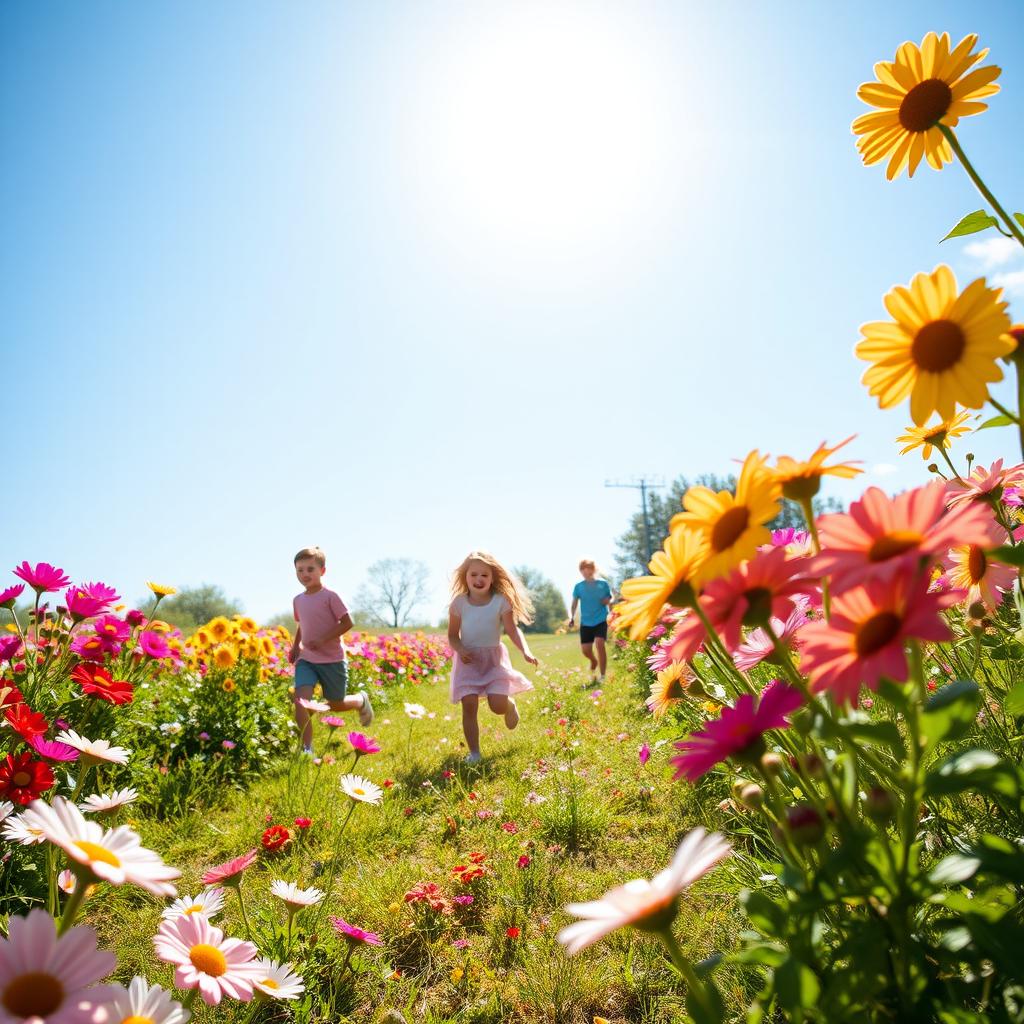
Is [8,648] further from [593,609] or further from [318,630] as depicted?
[593,609]

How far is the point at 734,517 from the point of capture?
2.40ft

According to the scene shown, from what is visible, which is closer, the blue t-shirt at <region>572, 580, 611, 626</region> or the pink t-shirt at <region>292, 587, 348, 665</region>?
the pink t-shirt at <region>292, 587, 348, 665</region>

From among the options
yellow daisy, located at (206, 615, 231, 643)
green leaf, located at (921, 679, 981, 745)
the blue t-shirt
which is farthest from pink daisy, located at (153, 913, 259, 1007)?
the blue t-shirt

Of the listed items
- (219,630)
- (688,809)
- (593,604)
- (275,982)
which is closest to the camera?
(275,982)

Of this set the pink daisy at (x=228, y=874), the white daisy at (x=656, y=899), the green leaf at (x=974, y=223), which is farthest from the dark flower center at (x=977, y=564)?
the pink daisy at (x=228, y=874)

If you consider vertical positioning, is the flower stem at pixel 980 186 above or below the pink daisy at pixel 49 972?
above

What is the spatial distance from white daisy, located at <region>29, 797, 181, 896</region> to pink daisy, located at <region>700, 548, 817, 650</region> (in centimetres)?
64

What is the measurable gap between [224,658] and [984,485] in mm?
4753

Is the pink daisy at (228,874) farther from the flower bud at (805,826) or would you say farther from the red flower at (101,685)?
the flower bud at (805,826)

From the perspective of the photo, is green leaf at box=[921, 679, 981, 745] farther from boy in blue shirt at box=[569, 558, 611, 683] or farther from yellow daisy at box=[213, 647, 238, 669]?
boy in blue shirt at box=[569, 558, 611, 683]

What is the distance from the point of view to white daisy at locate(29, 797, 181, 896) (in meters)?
0.63

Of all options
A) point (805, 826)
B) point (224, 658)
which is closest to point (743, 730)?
point (805, 826)

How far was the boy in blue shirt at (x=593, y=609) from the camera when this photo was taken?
7.96 meters

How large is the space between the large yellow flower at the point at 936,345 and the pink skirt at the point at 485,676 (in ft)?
12.8
